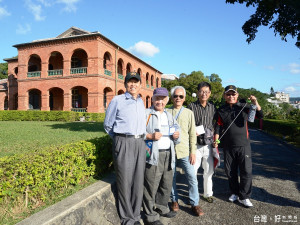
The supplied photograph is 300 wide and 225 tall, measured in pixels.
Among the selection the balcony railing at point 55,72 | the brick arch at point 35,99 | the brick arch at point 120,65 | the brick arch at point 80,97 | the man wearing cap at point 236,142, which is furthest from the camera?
the brick arch at point 35,99

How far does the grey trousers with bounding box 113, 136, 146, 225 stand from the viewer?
2467 mm

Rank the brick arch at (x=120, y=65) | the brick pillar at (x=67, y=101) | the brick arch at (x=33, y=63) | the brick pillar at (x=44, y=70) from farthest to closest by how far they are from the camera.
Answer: the brick arch at (x=120, y=65) < the brick arch at (x=33, y=63) < the brick pillar at (x=44, y=70) < the brick pillar at (x=67, y=101)

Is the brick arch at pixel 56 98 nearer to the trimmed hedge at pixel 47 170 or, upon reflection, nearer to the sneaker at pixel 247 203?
the trimmed hedge at pixel 47 170

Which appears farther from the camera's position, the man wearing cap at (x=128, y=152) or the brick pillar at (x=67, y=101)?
the brick pillar at (x=67, y=101)

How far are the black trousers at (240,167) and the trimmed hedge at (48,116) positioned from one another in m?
15.7

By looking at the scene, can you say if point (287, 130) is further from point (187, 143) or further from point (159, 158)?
point (159, 158)

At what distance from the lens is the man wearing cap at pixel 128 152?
2.48m

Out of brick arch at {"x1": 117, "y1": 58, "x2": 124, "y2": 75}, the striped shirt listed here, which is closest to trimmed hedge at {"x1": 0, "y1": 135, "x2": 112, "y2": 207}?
the striped shirt

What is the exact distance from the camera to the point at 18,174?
7.07 ft

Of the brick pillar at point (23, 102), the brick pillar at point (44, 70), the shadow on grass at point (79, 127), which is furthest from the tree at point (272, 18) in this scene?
the brick pillar at point (23, 102)

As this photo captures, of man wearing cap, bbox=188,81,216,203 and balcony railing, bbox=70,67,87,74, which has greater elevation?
balcony railing, bbox=70,67,87,74

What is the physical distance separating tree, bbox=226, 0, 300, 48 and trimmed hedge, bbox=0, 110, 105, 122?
13.8 m

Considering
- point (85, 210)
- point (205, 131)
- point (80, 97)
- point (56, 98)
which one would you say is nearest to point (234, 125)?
point (205, 131)

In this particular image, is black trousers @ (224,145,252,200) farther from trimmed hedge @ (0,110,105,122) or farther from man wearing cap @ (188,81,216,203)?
trimmed hedge @ (0,110,105,122)
